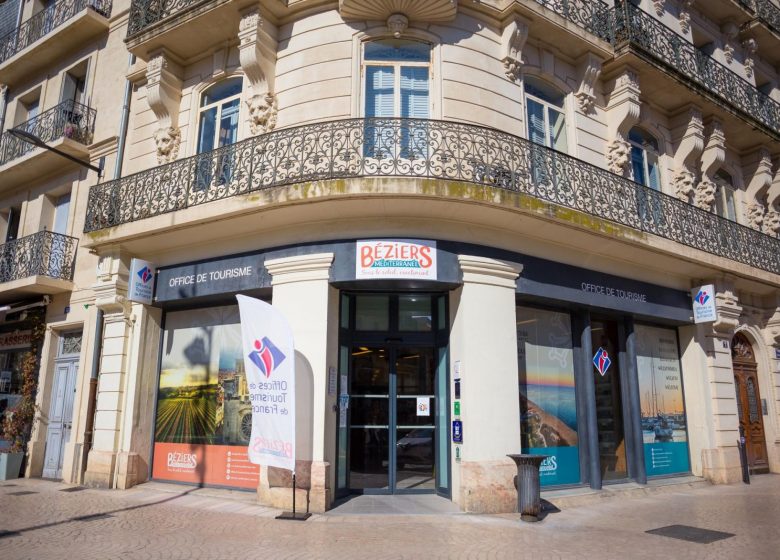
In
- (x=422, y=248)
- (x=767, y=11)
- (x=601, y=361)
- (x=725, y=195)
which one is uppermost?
(x=767, y=11)

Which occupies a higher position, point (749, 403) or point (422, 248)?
point (422, 248)

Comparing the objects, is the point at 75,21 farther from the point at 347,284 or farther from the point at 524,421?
the point at 524,421

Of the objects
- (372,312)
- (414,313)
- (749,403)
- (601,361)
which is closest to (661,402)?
(601,361)

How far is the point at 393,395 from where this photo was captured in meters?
9.11

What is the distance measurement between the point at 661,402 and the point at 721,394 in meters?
1.47

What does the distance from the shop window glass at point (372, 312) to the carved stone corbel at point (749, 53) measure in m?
13.6

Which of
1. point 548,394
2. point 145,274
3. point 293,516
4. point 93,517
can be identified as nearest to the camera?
point 293,516

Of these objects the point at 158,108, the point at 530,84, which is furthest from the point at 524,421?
the point at 158,108

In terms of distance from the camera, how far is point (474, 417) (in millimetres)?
8289

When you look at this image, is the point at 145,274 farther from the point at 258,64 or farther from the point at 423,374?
the point at 423,374

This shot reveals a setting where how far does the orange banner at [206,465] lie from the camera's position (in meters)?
9.46

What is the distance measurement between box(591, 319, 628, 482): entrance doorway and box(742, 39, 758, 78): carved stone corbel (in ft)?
32.5

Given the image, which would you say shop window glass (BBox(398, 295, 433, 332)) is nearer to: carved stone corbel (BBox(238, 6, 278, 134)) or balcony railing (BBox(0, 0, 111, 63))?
carved stone corbel (BBox(238, 6, 278, 134))

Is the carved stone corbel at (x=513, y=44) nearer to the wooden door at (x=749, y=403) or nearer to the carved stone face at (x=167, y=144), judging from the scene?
the carved stone face at (x=167, y=144)
